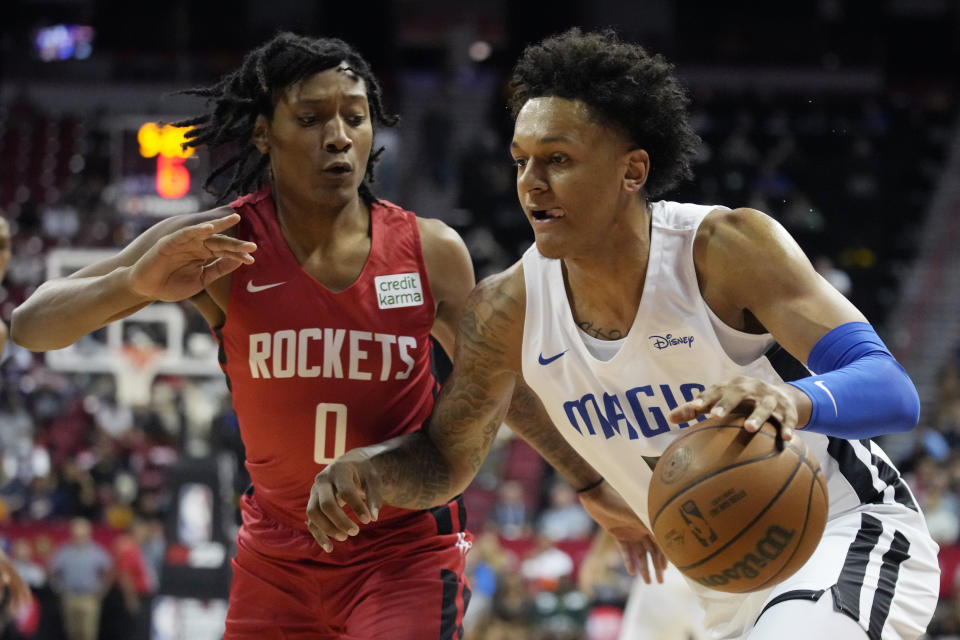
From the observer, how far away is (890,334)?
14.6 meters

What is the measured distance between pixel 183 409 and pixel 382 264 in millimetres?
9728

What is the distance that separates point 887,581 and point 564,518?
830cm

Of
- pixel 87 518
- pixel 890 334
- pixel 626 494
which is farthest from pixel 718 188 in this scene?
pixel 626 494

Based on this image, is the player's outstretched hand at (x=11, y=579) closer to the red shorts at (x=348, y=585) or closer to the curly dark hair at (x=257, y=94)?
the red shorts at (x=348, y=585)

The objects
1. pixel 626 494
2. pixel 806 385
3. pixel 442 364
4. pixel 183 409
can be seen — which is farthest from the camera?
pixel 183 409

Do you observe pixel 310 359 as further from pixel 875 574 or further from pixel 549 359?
pixel 875 574

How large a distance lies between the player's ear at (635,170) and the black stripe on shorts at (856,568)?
42.2 inches

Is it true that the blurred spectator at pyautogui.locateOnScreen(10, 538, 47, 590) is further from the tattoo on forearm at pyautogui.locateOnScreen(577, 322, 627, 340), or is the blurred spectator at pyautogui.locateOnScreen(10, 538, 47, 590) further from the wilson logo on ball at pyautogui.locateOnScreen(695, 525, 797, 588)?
the wilson logo on ball at pyautogui.locateOnScreen(695, 525, 797, 588)

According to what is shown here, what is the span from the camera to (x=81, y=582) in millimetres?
10836

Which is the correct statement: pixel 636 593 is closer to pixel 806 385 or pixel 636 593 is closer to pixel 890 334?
pixel 806 385

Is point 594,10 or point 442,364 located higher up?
point 594,10

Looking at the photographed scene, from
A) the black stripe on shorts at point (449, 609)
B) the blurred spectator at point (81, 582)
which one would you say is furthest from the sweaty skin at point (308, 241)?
the blurred spectator at point (81, 582)

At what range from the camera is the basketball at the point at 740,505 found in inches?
95.7

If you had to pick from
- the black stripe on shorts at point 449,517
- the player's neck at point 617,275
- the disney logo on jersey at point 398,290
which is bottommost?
the black stripe on shorts at point 449,517
